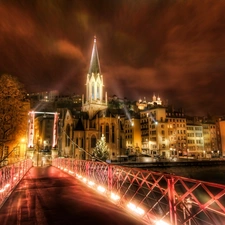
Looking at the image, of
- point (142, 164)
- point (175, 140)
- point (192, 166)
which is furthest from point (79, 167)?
point (175, 140)

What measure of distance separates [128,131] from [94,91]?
21843 millimetres

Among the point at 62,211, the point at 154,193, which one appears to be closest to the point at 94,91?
the point at 154,193

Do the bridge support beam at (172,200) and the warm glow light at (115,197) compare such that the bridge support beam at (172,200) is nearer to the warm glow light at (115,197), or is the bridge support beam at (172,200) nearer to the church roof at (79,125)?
the warm glow light at (115,197)

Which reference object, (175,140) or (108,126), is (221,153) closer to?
(175,140)

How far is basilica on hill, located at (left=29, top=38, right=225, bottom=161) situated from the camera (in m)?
71.5

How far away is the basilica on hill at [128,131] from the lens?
7150cm

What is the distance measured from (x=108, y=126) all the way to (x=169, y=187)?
219ft

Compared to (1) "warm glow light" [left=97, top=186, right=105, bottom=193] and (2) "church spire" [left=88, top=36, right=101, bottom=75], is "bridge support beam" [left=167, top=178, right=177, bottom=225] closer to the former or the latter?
(1) "warm glow light" [left=97, top=186, right=105, bottom=193]

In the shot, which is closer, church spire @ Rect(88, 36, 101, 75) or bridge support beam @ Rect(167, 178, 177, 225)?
bridge support beam @ Rect(167, 178, 177, 225)

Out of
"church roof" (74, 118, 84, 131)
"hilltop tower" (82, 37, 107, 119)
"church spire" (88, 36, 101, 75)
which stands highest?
"church spire" (88, 36, 101, 75)

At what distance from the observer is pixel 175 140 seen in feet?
269

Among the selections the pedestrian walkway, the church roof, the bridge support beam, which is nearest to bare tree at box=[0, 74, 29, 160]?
the pedestrian walkway

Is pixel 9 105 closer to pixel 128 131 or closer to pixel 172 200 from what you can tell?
pixel 172 200

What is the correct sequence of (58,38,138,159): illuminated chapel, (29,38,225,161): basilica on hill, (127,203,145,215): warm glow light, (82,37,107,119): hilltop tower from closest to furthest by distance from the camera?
(127,203,145,215): warm glow light → (58,38,138,159): illuminated chapel → (29,38,225,161): basilica on hill → (82,37,107,119): hilltop tower
